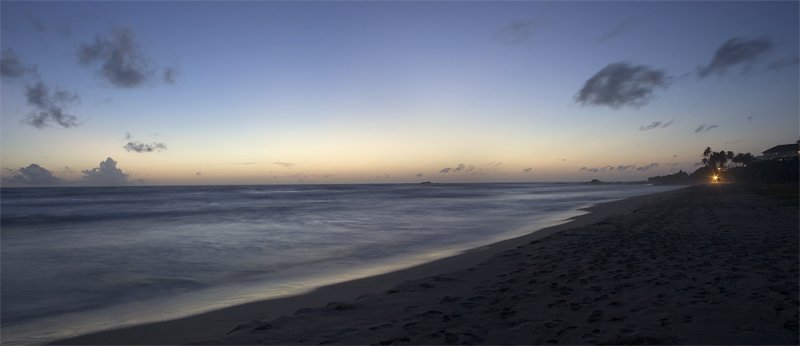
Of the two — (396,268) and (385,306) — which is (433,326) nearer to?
(385,306)

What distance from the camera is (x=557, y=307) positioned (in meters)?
5.54

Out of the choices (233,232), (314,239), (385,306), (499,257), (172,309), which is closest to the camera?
(385,306)

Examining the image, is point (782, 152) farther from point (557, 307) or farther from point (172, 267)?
point (172, 267)

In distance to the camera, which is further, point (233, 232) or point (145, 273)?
point (233, 232)

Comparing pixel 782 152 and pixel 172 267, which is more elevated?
A: pixel 782 152

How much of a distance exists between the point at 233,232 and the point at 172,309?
16045 millimetres

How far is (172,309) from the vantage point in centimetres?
788

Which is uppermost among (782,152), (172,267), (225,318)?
(782,152)

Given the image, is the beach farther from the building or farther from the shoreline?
the building

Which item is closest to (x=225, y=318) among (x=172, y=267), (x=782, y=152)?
(x=172, y=267)

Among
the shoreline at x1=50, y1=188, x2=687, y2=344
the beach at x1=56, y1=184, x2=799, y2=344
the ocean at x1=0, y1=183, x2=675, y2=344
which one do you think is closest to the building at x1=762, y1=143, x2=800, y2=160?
the ocean at x1=0, y1=183, x2=675, y2=344

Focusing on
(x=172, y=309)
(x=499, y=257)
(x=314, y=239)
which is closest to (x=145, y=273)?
(x=172, y=309)

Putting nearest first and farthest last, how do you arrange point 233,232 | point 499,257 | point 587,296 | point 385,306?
point 587,296 → point 385,306 → point 499,257 → point 233,232

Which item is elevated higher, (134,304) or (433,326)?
(433,326)
